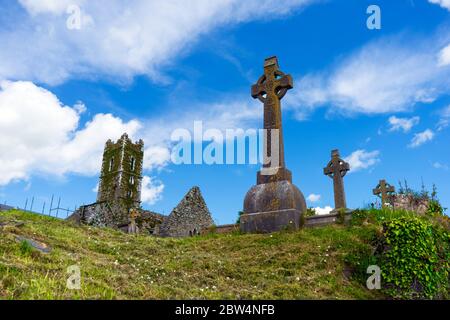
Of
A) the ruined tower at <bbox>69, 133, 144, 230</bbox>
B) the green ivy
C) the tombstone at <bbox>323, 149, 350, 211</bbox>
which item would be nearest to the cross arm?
the green ivy

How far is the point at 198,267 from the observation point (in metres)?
6.73

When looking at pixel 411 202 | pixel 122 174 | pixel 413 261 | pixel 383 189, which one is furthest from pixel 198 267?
pixel 122 174

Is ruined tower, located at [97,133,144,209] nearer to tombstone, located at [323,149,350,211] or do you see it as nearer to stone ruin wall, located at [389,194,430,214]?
tombstone, located at [323,149,350,211]

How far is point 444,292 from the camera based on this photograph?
638 cm

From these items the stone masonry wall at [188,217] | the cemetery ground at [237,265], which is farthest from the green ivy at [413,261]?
the stone masonry wall at [188,217]

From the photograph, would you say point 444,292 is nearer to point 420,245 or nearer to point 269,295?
point 420,245

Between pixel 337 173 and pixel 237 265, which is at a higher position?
pixel 337 173

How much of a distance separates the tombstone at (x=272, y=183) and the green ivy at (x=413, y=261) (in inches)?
120

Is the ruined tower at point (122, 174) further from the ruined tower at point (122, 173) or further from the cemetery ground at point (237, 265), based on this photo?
the cemetery ground at point (237, 265)

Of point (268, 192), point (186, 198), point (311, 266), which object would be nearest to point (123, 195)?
point (186, 198)

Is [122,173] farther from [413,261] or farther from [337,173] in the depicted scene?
[413,261]

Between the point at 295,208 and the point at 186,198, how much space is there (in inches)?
632

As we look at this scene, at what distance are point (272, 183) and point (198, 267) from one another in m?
4.24

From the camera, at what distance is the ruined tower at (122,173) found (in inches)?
1662
